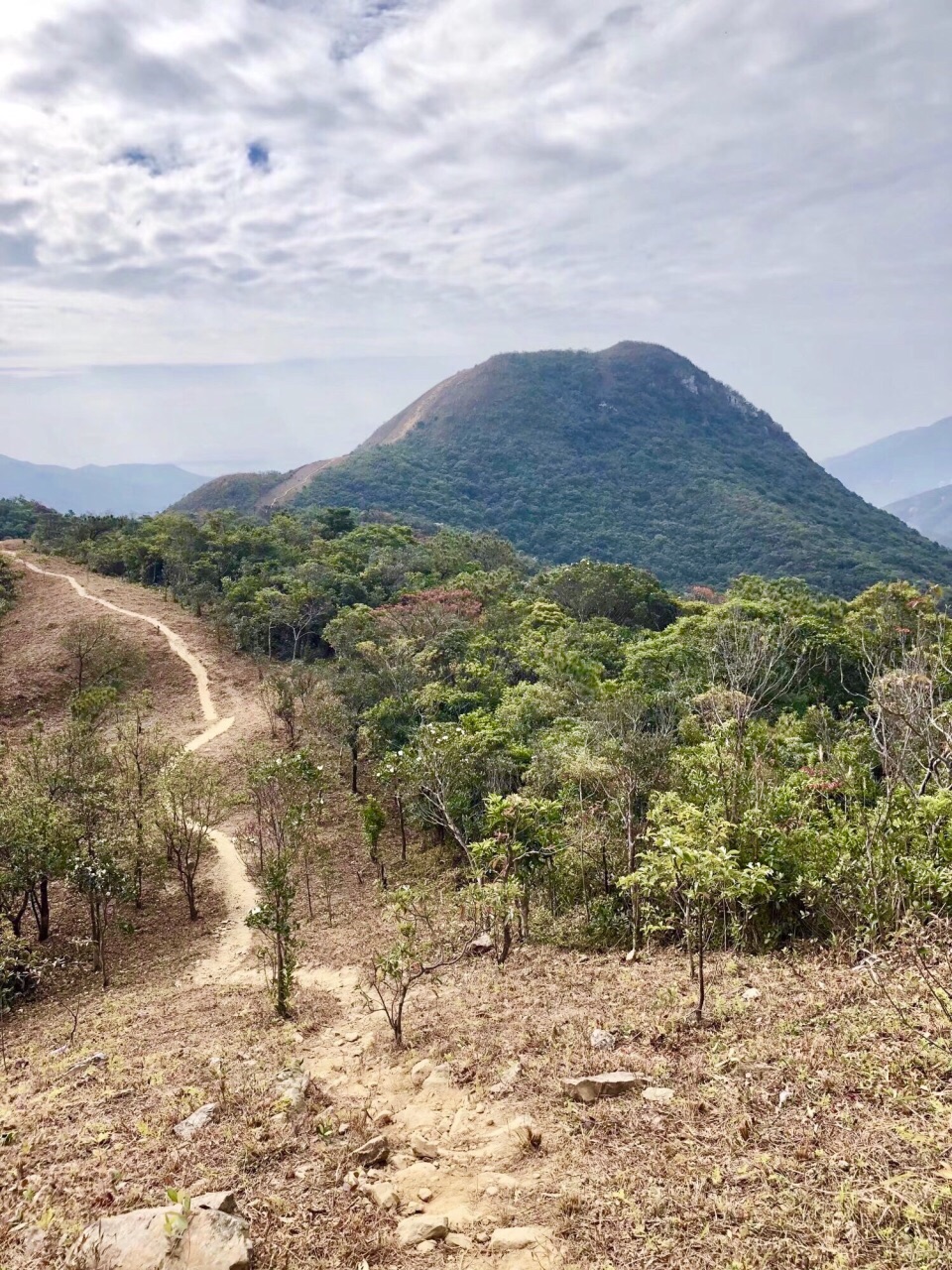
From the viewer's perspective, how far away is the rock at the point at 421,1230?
5594 millimetres

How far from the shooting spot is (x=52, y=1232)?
5.88 metres

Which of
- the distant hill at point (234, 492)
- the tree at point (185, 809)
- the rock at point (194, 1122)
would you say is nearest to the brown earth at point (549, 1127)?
the rock at point (194, 1122)

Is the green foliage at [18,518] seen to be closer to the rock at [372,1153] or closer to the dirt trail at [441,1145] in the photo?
the dirt trail at [441,1145]

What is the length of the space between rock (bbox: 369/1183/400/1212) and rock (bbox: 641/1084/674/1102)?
8.14 feet

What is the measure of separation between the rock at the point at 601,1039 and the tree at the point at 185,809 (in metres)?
13.8

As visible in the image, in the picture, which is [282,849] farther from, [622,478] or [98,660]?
[622,478]

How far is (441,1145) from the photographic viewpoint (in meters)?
6.98

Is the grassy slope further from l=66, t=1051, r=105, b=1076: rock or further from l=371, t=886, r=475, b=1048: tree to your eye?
l=66, t=1051, r=105, b=1076: rock

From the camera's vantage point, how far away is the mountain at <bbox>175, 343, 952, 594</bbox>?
112 meters

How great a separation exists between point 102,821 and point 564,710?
13621 mm

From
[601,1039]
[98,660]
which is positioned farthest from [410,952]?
[98,660]

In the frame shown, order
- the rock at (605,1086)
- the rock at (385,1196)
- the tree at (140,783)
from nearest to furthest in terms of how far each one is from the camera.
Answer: the rock at (385,1196)
the rock at (605,1086)
the tree at (140,783)

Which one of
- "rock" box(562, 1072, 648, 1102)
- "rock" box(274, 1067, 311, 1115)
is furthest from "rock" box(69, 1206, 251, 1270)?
"rock" box(562, 1072, 648, 1102)

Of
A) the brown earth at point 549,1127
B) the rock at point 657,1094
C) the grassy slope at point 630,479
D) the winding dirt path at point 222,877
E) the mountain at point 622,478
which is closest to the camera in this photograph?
the brown earth at point 549,1127
